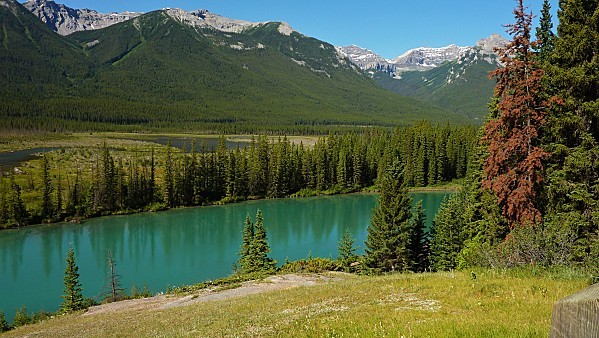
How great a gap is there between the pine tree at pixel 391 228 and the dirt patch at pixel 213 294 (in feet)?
23.0

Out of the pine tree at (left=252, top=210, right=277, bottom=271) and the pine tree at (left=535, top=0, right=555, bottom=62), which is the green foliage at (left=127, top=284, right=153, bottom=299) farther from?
the pine tree at (left=535, top=0, right=555, bottom=62)

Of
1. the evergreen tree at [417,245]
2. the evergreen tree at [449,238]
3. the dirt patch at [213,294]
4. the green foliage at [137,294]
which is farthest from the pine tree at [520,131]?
the green foliage at [137,294]

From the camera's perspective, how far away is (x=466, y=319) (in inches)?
380

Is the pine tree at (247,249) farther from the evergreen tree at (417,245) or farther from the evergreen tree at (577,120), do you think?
the evergreen tree at (577,120)

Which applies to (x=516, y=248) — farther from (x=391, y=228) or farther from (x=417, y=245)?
(x=417, y=245)

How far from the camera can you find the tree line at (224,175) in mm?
81312

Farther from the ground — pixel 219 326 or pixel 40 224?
pixel 219 326

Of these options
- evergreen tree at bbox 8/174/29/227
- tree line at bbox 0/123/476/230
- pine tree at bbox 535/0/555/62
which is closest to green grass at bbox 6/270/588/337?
pine tree at bbox 535/0/555/62

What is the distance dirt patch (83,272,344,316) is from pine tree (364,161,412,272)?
23.0ft

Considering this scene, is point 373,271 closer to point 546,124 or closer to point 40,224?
point 546,124

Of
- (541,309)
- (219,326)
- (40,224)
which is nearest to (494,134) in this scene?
(541,309)

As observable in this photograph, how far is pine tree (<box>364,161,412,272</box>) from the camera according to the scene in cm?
4141

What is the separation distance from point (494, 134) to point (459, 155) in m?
100

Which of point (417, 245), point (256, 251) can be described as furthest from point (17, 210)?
point (417, 245)
